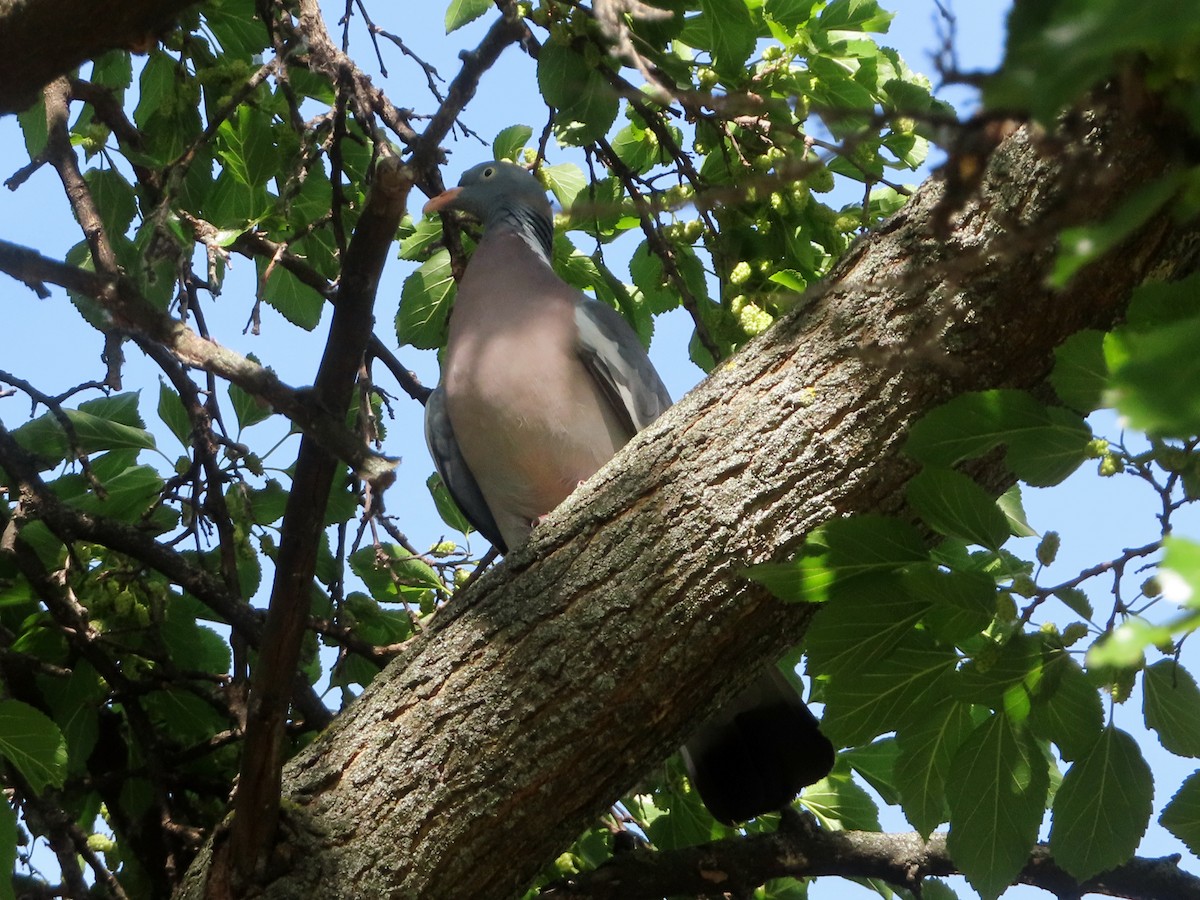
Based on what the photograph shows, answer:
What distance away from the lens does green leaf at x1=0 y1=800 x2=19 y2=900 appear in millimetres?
1873

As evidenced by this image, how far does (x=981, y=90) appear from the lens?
632mm

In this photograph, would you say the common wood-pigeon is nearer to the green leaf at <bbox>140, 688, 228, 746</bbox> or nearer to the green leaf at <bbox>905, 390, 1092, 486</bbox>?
the green leaf at <bbox>140, 688, 228, 746</bbox>

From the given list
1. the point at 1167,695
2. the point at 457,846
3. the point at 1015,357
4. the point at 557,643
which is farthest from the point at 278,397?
the point at 1167,695

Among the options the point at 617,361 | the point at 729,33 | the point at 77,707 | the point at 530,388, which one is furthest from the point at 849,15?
the point at 77,707

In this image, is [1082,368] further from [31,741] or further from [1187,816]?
[31,741]

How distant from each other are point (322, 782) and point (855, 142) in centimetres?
173

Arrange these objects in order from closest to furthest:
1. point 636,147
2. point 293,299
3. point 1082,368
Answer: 1. point 1082,368
2. point 636,147
3. point 293,299

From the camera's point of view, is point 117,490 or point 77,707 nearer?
point 77,707

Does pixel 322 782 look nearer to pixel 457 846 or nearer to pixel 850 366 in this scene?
pixel 457 846

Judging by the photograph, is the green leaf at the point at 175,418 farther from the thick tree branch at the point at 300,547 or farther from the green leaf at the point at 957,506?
the green leaf at the point at 957,506

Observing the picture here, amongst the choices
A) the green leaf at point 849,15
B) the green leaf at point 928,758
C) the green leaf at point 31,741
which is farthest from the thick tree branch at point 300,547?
the green leaf at point 849,15

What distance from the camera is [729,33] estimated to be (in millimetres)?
2537

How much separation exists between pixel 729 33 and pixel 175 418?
1.72m

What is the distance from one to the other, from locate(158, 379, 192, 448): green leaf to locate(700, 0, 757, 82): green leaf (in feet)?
5.37
